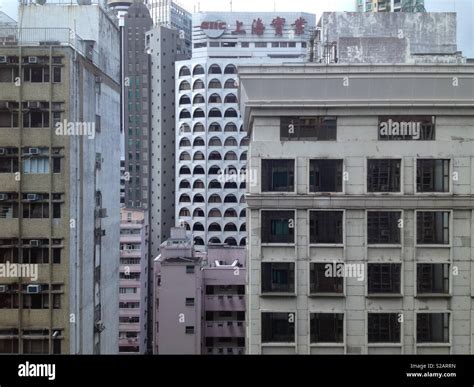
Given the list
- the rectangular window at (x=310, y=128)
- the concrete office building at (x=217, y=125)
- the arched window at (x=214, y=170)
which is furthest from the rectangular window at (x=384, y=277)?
the arched window at (x=214, y=170)

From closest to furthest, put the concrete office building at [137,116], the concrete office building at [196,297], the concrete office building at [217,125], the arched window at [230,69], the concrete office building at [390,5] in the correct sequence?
the concrete office building at [390,5], the concrete office building at [217,125], the arched window at [230,69], the concrete office building at [196,297], the concrete office building at [137,116]

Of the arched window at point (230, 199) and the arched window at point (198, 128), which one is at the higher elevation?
the arched window at point (198, 128)

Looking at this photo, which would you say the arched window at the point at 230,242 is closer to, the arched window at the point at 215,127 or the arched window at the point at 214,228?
the arched window at the point at 214,228

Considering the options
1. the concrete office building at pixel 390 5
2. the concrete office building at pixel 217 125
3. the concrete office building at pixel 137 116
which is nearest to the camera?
the concrete office building at pixel 390 5

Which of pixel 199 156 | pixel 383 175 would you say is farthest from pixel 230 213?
pixel 383 175

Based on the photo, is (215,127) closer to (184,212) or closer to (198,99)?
(198,99)

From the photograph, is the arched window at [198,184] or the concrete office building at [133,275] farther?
the concrete office building at [133,275]

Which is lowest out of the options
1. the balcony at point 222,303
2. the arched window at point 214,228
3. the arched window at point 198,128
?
the balcony at point 222,303
